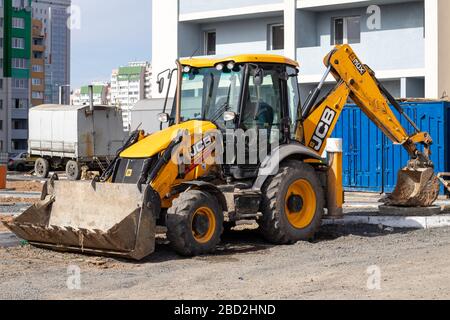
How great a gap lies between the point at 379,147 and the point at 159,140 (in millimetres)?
12885

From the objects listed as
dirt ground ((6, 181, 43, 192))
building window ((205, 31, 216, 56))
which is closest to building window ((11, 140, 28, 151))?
building window ((205, 31, 216, 56))

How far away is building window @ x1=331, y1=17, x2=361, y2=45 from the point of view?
32.6m

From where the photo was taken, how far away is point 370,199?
2223cm

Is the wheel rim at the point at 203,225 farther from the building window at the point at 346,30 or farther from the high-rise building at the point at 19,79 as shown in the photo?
the high-rise building at the point at 19,79

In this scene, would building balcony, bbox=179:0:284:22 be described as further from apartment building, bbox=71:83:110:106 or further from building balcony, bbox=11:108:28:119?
building balcony, bbox=11:108:28:119


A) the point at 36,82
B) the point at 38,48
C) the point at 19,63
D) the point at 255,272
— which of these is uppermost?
the point at 38,48

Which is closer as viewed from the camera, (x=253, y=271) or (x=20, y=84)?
(x=253, y=271)

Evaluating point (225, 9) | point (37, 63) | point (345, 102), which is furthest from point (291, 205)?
point (37, 63)

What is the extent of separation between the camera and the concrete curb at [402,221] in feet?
49.8

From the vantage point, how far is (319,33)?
1336 inches

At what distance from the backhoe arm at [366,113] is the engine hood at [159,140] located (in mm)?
2130

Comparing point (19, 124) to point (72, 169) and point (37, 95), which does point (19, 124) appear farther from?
point (72, 169)

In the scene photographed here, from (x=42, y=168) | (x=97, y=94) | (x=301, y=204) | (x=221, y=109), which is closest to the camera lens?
(x=221, y=109)

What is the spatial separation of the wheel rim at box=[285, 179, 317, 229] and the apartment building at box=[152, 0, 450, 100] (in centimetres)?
1706
